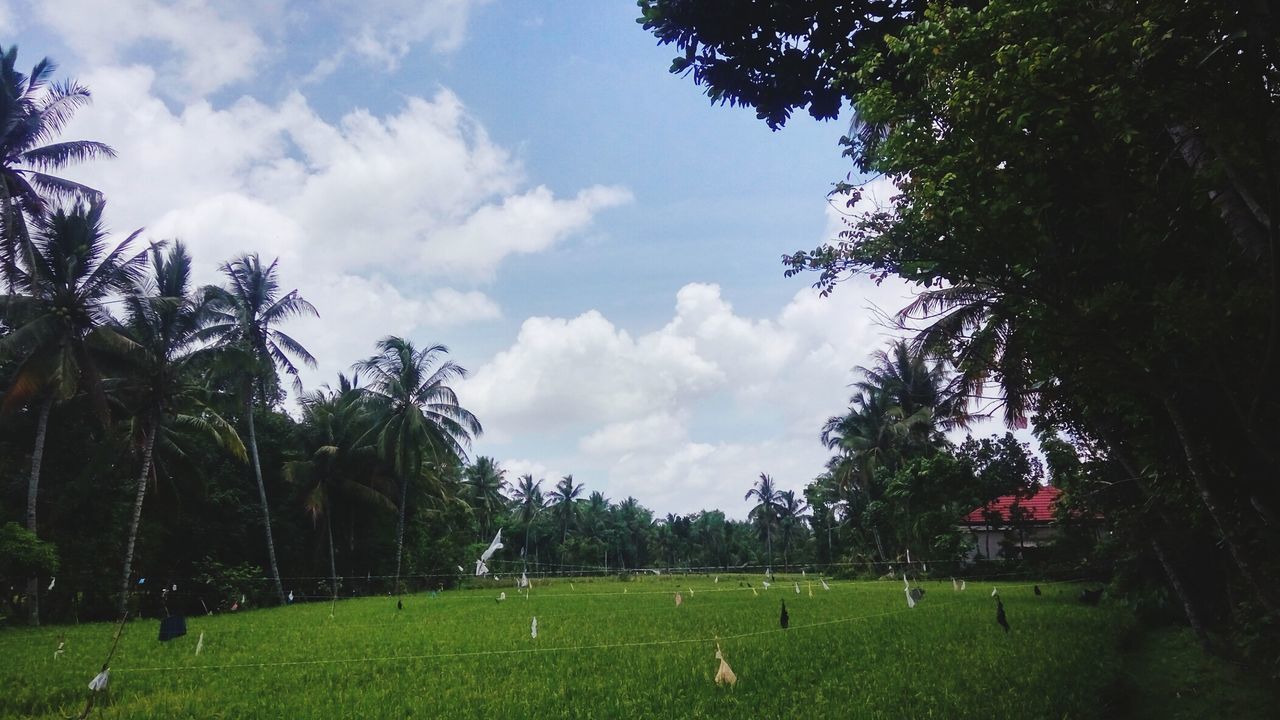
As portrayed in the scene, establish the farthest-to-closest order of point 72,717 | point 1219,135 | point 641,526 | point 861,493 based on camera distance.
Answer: point 641,526 < point 861,493 < point 72,717 < point 1219,135

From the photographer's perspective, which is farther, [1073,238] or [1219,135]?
[1073,238]

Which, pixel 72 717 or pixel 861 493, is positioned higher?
pixel 861 493

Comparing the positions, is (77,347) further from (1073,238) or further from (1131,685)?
(1131,685)

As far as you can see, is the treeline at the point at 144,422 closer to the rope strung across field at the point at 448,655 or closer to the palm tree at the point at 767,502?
the rope strung across field at the point at 448,655

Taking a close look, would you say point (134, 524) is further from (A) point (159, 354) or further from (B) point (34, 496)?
(A) point (159, 354)

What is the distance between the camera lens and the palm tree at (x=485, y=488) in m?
49.2

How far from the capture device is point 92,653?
1166cm

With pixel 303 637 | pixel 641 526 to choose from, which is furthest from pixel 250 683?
pixel 641 526

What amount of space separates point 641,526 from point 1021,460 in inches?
2054

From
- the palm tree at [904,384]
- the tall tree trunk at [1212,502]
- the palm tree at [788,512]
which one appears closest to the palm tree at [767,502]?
the palm tree at [788,512]

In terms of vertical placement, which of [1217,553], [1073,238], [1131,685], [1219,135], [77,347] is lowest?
[1131,685]

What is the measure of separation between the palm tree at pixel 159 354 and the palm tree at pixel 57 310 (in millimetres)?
852

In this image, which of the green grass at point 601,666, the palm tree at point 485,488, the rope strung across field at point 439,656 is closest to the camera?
the green grass at point 601,666

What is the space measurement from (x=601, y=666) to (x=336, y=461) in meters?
23.7
